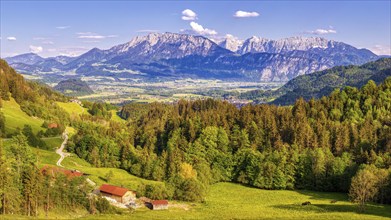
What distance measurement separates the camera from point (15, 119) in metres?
160

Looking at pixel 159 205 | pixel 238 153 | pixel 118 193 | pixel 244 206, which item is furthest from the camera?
pixel 238 153

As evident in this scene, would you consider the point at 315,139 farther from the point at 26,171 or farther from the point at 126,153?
the point at 26,171

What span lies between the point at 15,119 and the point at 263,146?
97.2 metres

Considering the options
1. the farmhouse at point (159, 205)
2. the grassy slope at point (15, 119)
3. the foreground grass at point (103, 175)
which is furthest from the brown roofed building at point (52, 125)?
the farmhouse at point (159, 205)

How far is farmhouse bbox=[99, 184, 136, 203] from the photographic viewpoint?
88.6 m

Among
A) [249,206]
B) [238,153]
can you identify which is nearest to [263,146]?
[238,153]

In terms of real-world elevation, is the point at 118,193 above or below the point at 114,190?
below

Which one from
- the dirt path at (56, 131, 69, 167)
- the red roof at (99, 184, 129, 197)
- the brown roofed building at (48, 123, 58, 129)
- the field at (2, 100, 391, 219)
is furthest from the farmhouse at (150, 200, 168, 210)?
the brown roofed building at (48, 123, 58, 129)

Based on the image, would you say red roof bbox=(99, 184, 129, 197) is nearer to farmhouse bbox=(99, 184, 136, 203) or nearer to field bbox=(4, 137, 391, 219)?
farmhouse bbox=(99, 184, 136, 203)

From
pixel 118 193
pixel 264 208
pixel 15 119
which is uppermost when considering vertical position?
pixel 15 119

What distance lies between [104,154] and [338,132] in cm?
7982

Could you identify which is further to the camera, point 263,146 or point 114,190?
point 263,146

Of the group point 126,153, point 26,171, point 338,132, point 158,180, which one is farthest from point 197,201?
point 338,132

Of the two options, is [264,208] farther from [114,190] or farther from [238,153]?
[238,153]
